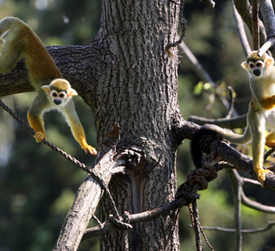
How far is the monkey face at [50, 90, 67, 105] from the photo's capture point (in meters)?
3.60

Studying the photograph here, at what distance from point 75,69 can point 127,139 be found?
0.74 metres

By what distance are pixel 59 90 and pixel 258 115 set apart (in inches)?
70.9

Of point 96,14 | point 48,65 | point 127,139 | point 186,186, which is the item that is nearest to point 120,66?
point 127,139

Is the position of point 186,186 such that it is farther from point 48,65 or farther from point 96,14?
point 96,14

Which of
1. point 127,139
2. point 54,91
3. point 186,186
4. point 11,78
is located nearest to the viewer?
point 186,186

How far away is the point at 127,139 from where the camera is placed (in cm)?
306

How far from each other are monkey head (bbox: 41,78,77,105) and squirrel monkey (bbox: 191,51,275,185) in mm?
1241

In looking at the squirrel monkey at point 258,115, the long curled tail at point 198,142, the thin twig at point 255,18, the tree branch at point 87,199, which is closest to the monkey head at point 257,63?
the squirrel monkey at point 258,115

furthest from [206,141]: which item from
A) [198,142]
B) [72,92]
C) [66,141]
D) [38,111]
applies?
[66,141]

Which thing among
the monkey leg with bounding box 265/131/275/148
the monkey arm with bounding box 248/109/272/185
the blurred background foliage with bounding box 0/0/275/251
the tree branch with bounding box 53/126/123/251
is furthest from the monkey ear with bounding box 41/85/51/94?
the blurred background foliage with bounding box 0/0/275/251

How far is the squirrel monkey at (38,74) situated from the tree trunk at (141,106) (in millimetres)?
502

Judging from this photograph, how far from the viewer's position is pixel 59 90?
3.56 meters

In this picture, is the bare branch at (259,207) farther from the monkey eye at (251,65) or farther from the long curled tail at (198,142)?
the monkey eye at (251,65)

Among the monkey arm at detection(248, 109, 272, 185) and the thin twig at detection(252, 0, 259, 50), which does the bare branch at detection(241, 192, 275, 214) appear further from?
the thin twig at detection(252, 0, 259, 50)
